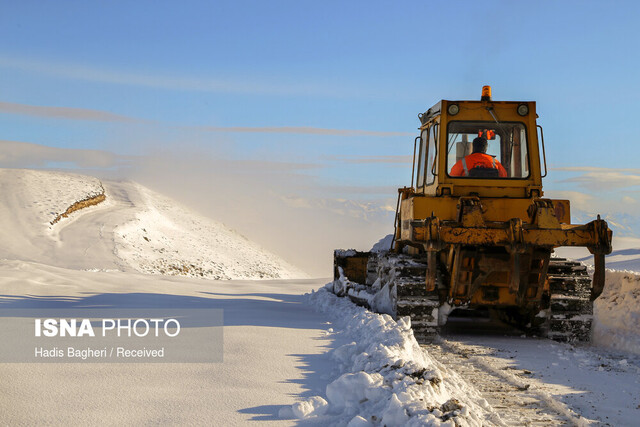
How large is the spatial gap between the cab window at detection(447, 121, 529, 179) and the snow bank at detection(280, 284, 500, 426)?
384cm

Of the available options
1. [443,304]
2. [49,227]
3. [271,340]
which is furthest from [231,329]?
[49,227]

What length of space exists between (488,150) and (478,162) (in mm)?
284

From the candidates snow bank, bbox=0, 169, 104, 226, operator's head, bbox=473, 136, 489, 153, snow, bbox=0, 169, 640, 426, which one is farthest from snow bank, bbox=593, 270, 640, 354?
snow bank, bbox=0, 169, 104, 226

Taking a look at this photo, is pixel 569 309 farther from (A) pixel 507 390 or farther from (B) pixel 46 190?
(B) pixel 46 190

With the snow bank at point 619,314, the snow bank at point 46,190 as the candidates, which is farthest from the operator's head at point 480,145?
the snow bank at point 46,190

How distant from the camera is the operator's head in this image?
9758 millimetres

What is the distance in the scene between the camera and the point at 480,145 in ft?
32.0

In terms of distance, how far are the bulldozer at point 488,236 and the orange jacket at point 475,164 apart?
0.05ft

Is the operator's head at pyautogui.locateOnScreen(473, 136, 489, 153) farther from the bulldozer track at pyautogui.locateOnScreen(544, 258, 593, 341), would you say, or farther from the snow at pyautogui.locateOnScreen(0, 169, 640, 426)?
the snow at pyautogui.locateOnScreen(0, 169, 640, 426)

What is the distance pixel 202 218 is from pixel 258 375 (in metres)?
39.0

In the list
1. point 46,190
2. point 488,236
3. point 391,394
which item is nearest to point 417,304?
point 488,236

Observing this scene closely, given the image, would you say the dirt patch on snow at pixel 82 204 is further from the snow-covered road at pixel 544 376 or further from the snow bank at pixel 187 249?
the snow-covered road at pixel 544 376

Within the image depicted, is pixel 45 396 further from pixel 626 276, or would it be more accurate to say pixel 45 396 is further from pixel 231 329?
pixel 626 276

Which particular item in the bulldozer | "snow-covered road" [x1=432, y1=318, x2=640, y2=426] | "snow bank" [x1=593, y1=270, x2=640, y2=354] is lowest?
"snow-covered road" [x1=432, y1=318, x2=640, y2=426]
